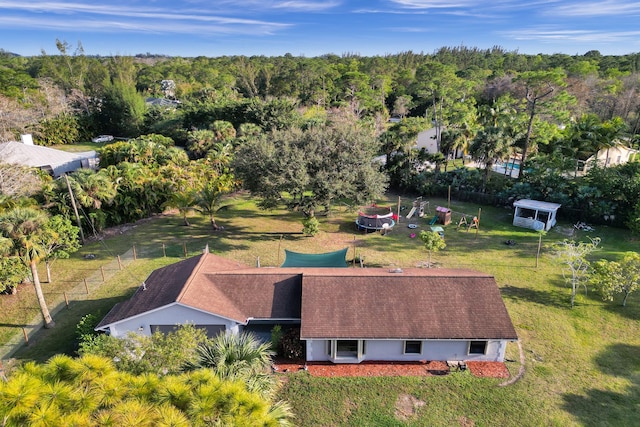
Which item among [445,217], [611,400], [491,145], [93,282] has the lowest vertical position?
[611,400]

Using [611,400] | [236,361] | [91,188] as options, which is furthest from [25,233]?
[611,400]

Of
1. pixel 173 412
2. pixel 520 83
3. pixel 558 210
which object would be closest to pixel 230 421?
pixel 173 412

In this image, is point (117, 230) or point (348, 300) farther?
point (117, 230)

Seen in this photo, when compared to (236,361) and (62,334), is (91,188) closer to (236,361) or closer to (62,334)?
(62,334)

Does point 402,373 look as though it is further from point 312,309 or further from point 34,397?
point 34,397

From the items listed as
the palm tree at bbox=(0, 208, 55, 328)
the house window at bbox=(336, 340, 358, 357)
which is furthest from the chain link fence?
the house window at bbox=(336, 340, 358, 357)
